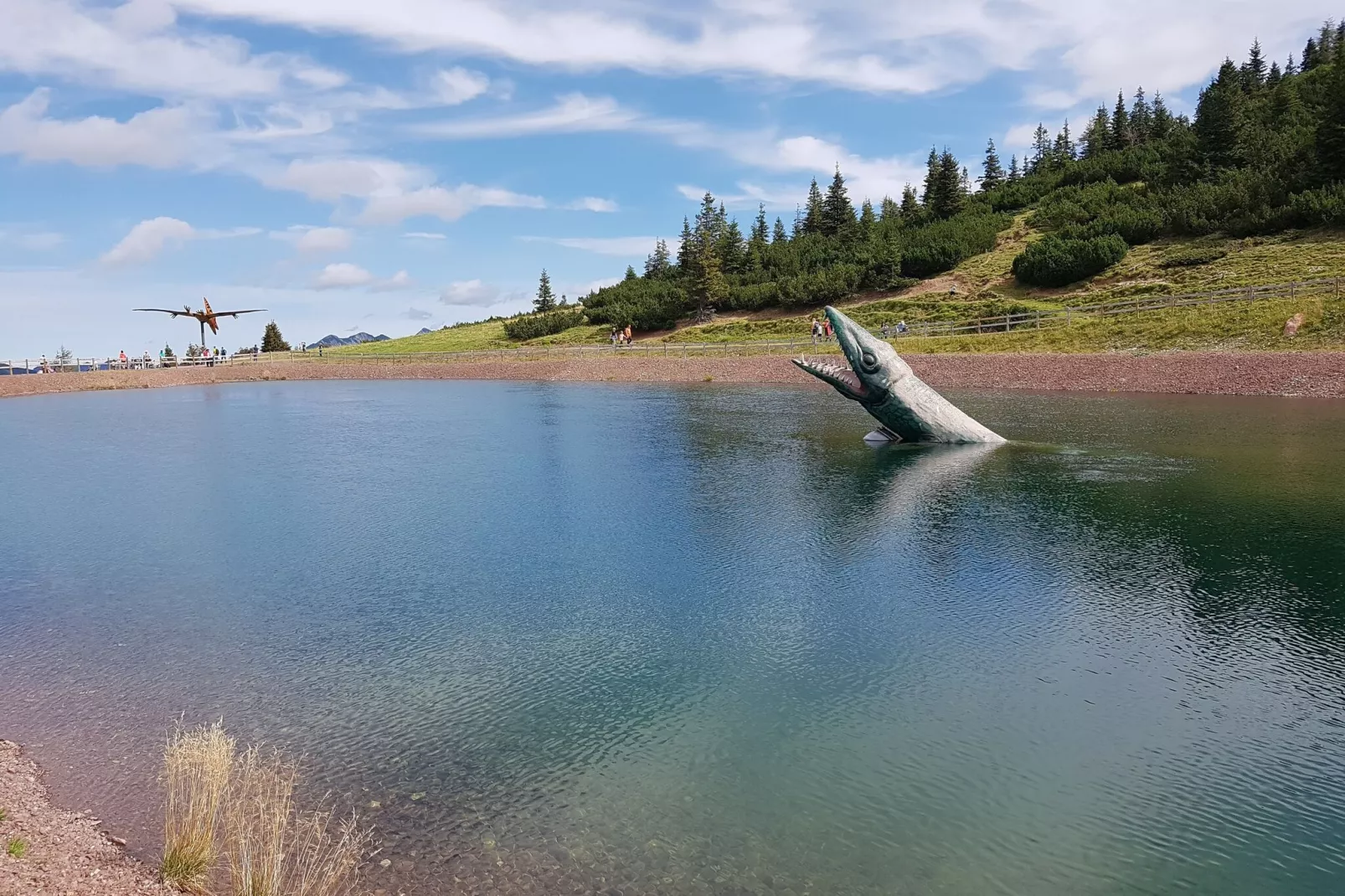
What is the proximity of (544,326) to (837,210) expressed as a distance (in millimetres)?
31739

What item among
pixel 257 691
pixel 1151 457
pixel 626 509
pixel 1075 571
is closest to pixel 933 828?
pixel 257 691

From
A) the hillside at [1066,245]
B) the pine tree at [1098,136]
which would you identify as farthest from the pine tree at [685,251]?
the pine tree at [1098,136]

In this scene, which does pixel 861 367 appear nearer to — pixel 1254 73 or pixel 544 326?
pixel 544 326

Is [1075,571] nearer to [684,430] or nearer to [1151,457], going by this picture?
[1151,457]

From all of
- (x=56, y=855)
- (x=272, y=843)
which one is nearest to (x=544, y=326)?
(x=56, y=855)

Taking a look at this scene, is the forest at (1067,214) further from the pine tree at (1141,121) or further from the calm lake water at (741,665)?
the calm lake water at (741,665)

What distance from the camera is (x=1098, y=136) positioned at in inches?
3706

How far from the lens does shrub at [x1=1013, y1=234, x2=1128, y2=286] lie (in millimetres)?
56375

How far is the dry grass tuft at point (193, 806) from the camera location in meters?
5.40

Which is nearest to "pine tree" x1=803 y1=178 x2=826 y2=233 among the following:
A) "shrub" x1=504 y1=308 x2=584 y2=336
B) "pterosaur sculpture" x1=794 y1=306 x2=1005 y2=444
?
"shrub" x1=504 y1=308 x2=584 y2=336

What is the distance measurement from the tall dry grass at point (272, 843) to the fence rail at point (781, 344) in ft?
142

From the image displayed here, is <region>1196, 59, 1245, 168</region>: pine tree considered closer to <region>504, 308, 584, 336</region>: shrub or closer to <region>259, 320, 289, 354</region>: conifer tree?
<region>504, 308, 584, 336</region>: shrub

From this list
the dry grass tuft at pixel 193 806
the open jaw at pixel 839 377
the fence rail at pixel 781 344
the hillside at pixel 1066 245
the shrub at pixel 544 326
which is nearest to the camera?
the dry grass tuft at pixel 193 806

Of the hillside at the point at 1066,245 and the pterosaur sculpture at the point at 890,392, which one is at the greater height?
the hillside at the point at 1066,245
